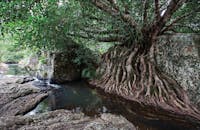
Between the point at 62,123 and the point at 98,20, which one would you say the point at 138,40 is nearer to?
the point at 98,20

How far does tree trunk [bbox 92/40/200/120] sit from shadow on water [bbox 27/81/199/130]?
475mm

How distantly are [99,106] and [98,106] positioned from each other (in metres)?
0.03

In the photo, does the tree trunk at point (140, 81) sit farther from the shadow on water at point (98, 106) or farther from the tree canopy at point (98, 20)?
the tree canopy at point (98, 20)

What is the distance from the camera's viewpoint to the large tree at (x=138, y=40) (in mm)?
8258

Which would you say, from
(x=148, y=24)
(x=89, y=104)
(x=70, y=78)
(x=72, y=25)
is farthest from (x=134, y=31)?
(x=70, y=78)

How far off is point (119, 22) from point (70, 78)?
14.1 ft

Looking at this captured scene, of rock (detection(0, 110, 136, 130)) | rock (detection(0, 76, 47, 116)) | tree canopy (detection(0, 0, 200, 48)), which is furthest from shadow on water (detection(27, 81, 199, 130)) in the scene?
tree canopy (detection(0, 0, 200, 48))

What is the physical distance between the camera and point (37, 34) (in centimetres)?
1023

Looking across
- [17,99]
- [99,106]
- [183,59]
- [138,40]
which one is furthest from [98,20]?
[17,99]

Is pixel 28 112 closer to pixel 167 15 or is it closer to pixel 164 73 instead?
pixel 164 73

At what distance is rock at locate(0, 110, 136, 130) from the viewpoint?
18.0 ft

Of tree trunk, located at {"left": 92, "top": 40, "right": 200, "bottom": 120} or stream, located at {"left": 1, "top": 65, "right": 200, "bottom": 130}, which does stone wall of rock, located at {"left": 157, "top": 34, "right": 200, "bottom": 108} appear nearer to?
tree trunk, located at {"left": 92, "top": 40, "right": 200, "bottom": 120}

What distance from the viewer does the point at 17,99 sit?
818 centimetres

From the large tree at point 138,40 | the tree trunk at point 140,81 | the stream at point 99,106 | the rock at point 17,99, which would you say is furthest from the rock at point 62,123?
the large tree at point 138,40
